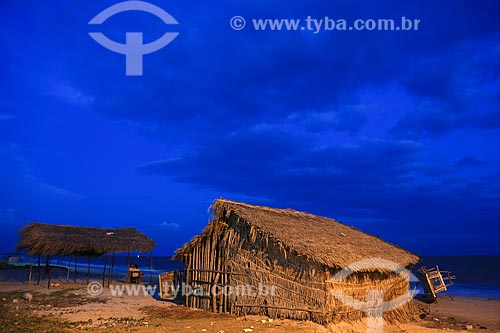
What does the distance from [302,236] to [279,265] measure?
1.33 m

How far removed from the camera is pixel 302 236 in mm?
13656

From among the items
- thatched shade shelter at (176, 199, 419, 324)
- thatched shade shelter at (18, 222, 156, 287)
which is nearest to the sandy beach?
thatched shade shelter at (176, 199, 419, 324)

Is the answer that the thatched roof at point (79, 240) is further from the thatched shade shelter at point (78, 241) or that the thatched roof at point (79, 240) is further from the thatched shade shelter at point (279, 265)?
the thatched shade shelter at point (279, 265)

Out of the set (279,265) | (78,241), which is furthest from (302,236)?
(78,241)

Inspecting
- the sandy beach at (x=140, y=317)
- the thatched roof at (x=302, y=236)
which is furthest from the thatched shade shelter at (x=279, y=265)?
the sandy beach at (x=140, y=317)

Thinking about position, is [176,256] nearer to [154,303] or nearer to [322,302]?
[154,303]

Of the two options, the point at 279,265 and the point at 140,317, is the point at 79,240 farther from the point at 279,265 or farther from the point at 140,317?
the point at 279,265

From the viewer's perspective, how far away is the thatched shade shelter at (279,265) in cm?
1212

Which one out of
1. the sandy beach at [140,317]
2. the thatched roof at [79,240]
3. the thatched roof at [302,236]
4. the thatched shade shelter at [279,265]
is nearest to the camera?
the sandy beach at [140,317]

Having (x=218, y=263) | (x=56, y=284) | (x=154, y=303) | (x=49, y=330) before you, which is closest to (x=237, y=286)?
(x=218, y=263)

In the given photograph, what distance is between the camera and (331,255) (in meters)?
12.3

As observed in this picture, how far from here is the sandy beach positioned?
11883 mm

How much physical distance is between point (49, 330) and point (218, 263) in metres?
5.59

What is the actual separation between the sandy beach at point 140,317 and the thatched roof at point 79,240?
1.98 m
